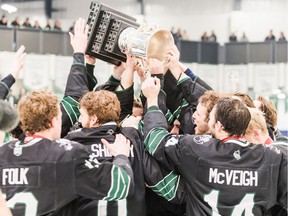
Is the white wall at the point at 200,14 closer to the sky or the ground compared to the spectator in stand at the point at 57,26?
closer to the sky

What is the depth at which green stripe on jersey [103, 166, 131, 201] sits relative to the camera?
276 cm

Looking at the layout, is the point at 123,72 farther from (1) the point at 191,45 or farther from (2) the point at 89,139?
(1) the point at 191,45

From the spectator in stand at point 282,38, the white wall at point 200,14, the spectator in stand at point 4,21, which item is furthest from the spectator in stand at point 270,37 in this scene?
the spectator in stand at point 4,21

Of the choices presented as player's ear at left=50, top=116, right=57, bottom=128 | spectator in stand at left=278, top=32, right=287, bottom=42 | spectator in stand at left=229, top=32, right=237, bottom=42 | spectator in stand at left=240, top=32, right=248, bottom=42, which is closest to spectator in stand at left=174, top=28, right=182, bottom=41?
spectator in stand at left=229, top=32, right=237, bottom=42

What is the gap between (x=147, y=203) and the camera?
345 cm

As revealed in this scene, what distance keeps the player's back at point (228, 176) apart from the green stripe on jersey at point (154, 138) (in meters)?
0.17

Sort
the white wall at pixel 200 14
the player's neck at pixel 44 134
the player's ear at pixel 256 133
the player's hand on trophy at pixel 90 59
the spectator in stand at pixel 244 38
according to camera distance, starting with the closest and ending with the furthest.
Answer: the player's neck at pixel 44 134 → the player's ear at pixel 256 133 → the player's hand on trophy at pixel 90 59 → the spectator in stand at pixel 244 38 → the white wall at pixel 200 14

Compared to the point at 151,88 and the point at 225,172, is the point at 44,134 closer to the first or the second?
the point at 151,88

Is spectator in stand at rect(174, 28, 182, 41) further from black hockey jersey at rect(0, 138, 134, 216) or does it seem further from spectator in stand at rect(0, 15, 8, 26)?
black hockey jersey at rect(0, 138, 134, 216)

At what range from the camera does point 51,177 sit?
8.95ft

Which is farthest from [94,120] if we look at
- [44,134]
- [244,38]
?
[244,38]

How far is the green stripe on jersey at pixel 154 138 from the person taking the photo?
3.00m

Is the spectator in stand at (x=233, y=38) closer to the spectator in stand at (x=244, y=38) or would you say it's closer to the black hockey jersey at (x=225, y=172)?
the spectator in stand at (x=244, y=38)

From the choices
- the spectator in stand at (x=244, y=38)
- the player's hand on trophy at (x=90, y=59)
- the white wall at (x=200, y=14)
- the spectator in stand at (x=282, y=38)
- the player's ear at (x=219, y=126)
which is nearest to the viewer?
the player's ear at (x=219, y=126)
